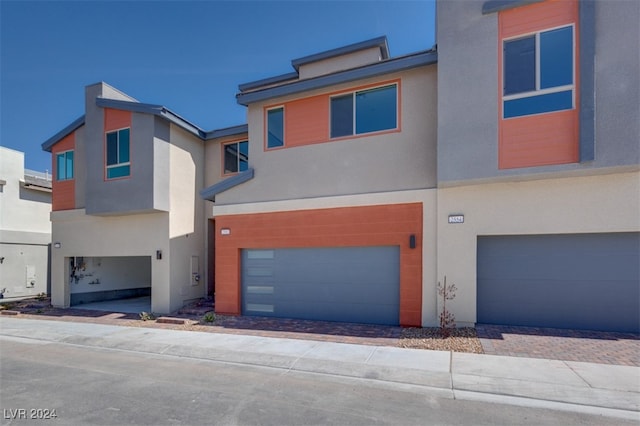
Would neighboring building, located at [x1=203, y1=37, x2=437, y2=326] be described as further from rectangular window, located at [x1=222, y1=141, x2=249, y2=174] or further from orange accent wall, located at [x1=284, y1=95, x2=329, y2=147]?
rectangular window, located at [x1=222, y1=141, x2=249, y2=174]

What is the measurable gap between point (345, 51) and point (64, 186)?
1324 cm

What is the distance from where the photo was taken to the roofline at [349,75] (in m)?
9.30

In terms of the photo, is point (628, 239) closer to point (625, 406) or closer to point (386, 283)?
point (625, 406)

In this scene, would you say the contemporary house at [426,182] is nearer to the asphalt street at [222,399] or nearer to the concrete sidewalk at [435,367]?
the concrete sidewalk at [435,367]

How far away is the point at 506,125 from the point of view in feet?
27.1

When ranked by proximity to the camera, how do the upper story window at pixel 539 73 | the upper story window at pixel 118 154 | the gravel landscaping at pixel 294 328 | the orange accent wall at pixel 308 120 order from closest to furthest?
the gravel landscaping at pixel 294 328
the upper story window at pixel 539 73
the orange accent wall at pixel 308 120
the upper story window at pixel 118 154

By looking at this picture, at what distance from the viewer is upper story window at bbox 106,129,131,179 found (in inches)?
502

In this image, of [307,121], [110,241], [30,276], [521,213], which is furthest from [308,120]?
[30,276]

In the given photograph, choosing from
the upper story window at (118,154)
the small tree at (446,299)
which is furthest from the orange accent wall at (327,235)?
the upper story window at (118,154)

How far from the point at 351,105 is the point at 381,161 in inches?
82.5

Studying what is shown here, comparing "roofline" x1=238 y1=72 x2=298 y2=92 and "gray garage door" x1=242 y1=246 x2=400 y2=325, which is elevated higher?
"roofline" x1=238 y1=72 x2=298 y2=92

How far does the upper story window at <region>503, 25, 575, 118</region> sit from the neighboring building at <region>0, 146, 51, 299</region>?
22.4 m

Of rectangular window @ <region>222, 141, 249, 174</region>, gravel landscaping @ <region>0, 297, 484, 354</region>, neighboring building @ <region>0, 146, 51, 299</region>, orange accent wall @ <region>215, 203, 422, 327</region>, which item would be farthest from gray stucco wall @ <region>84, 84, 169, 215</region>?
neighboring building @ <region>0, 146, 51, 299</region>

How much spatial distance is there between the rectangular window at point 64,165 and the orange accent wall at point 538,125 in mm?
16646
